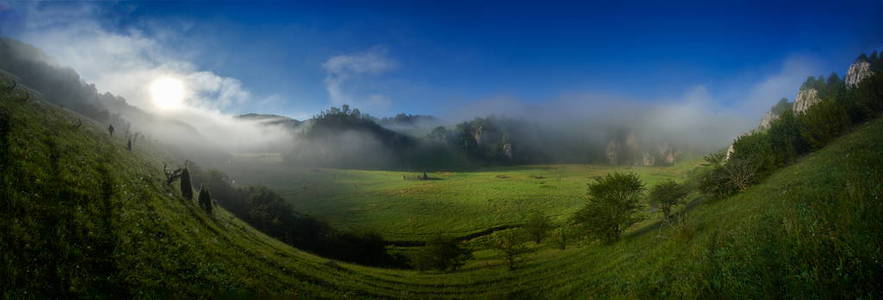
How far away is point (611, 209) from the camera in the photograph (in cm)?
4709

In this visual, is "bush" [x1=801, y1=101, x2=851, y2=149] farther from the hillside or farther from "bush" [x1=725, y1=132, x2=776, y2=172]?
the hillside

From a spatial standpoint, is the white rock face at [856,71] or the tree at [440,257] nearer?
the tree at [440,257]

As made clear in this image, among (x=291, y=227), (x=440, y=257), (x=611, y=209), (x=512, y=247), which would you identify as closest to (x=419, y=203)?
(x=291, y=227)

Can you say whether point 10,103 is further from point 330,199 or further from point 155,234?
point 330,199

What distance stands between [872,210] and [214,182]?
327 ft

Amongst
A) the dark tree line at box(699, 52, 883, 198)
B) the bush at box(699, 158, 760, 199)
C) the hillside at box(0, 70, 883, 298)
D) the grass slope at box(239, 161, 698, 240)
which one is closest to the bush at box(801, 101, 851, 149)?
the dark tree line at box(699, 52, 883, 198)

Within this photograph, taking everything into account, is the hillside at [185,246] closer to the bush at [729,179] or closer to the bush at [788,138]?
the bush at [729,179]

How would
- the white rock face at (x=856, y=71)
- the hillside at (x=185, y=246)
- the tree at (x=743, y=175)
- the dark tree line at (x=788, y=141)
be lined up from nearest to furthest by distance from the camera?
the hillside at (x=185, y=246) < the tree at (x=743, y=175) < the dark tree line at (x=788, y=141) < the white rock face at (x=856, y=71)

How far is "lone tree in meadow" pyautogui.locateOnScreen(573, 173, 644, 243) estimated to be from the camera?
46438mm

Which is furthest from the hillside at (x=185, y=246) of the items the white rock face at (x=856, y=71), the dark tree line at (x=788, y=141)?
the white rock face at (x=856, y=71)

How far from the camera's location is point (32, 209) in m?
Answer: 11.0

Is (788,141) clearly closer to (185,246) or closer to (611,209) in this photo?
(611,209)

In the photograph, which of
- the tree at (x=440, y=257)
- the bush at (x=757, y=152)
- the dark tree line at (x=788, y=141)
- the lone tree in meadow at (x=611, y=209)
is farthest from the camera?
the tree at (x=440, y=257)

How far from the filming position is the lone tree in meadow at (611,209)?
46438 millimetres
